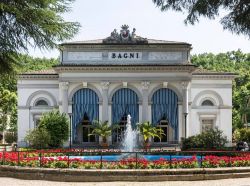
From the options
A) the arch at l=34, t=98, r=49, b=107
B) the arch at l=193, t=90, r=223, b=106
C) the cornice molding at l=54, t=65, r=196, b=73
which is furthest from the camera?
the arch at l=34, t=98, r=49, b=107

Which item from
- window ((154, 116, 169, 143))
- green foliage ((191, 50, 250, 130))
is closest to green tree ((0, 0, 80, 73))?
window ((154, 116, 169, 143))

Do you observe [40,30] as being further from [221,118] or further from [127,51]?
[221,118]

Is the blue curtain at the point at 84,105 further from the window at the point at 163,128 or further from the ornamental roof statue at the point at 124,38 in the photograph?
the window at the point at 163,128

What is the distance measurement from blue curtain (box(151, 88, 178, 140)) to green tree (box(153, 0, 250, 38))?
2638 cm

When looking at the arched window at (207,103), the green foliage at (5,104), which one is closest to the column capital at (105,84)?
the arched window at (207,103)

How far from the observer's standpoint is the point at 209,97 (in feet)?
151

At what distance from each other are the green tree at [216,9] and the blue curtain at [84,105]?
27.2m

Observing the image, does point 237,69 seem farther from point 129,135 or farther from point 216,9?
point 216,9

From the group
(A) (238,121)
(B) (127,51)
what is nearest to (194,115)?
(B) (127,51)

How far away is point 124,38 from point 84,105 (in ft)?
22.7

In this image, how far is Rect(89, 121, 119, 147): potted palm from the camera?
41.8 meters

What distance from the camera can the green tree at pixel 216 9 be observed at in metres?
16.3

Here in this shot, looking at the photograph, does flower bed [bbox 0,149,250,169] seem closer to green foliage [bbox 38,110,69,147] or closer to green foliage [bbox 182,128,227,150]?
green foliage [bbox 182,128,227,150]

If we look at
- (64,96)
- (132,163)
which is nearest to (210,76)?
(64,96)
